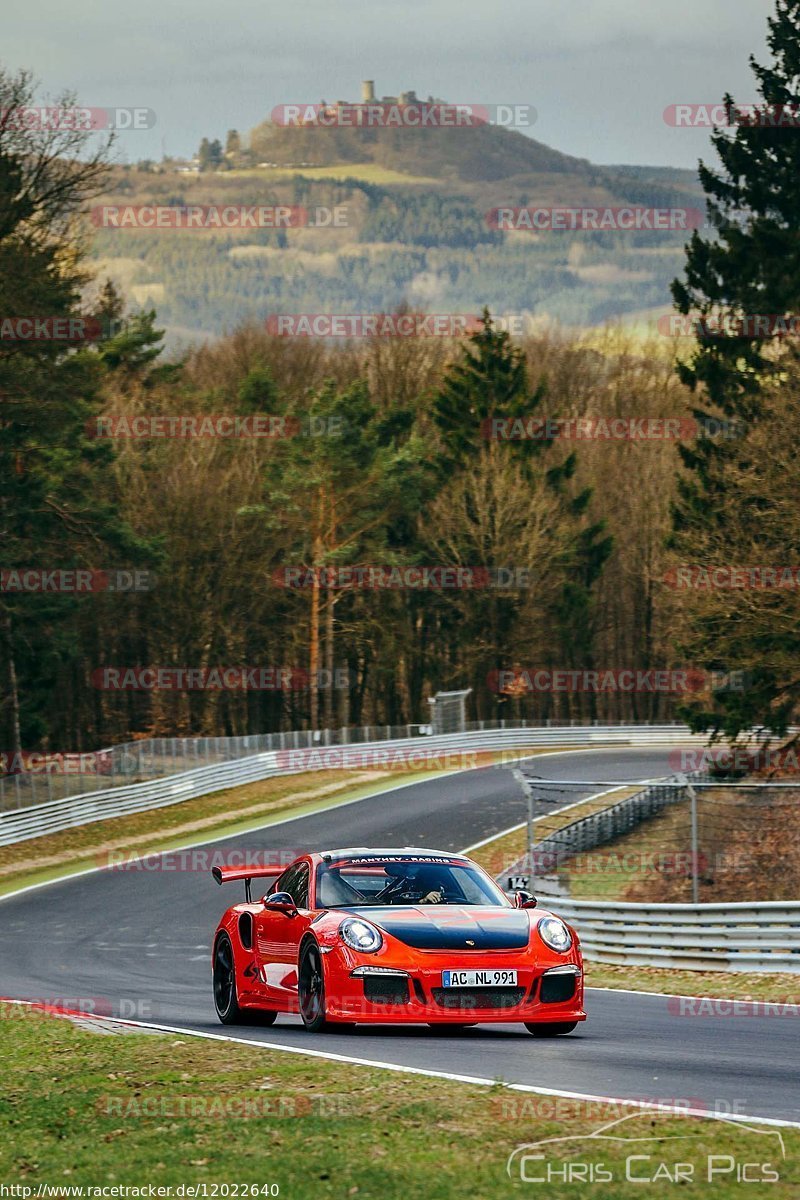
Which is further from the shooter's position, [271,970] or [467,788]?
[467,788]

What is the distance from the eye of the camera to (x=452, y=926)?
455 inches

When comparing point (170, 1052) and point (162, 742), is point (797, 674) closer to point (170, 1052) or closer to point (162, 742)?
point (162, 742)

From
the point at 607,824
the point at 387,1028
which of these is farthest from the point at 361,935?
the point at 607,824

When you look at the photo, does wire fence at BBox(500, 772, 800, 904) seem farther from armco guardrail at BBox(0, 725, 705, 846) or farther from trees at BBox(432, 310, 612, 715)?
trees at BBox(432, 310, 612, 715)

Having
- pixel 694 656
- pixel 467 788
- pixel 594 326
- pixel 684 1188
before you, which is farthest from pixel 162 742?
pixel 594 326

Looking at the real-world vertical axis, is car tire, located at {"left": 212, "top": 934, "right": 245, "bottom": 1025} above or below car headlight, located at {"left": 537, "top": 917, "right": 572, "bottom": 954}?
below

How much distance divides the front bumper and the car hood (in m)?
0.18

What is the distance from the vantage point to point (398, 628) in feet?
251

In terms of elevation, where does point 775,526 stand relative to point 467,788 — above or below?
above

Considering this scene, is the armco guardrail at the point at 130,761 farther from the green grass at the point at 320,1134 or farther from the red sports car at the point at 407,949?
the green grass at the point at 320,1134

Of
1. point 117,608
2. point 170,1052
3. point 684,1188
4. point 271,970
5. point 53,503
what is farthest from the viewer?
point 117,608

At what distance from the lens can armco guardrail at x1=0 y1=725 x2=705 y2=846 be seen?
42.7m

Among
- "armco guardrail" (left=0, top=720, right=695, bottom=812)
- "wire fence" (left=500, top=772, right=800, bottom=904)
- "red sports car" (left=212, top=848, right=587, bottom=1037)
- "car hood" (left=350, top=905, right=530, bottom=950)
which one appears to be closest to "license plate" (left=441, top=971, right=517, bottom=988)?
"red sports car" (left=212, top=848, right=587, bottom=1037)

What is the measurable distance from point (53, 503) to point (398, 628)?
1169 inches
